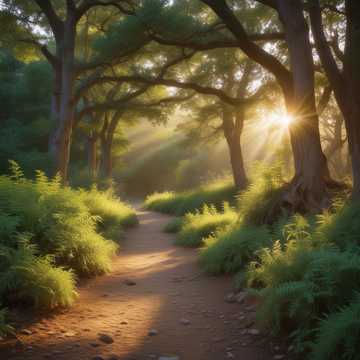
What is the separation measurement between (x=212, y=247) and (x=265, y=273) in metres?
2.19

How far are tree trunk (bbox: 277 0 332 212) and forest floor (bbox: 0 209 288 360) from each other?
105 inches

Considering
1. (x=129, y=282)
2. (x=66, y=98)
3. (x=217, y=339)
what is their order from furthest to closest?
(x=66, y=98)
(x=129, y=282)
(x=217, y=339)

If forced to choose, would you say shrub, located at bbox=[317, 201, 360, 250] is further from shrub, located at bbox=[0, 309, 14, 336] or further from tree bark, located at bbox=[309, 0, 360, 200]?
shrub, located at bbox=[0, 309, 14, 336]

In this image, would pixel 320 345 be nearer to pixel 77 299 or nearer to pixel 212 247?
pixel 77 299

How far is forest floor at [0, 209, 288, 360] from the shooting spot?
3.09m

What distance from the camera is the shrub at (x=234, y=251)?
5.50 m

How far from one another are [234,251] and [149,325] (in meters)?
2.20

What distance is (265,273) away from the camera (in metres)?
3.83

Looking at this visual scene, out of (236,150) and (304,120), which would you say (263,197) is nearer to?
(304,120)

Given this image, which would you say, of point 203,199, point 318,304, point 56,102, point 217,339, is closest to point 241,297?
point 217,339

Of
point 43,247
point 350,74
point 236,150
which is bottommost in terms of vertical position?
point 43,247

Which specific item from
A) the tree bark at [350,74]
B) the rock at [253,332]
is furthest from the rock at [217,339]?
the tree bark at [350,74]

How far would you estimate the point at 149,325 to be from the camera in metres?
3.77

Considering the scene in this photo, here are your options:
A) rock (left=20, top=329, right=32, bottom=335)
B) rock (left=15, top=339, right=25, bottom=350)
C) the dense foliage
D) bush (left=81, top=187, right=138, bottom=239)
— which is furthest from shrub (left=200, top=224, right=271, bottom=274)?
bush (left=81, top=187, right=138, bottom=239)
